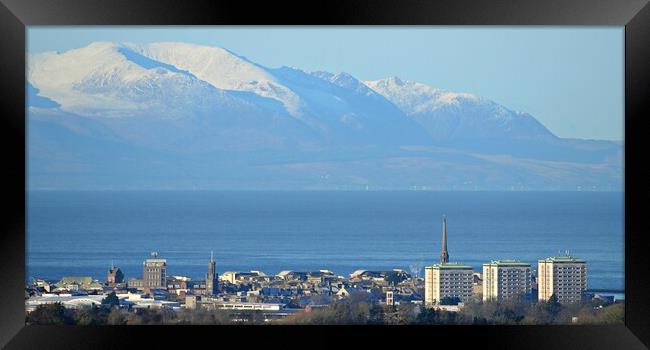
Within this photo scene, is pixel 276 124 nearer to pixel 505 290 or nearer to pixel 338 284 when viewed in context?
pixel 338 284

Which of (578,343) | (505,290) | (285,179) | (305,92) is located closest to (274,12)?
(578,343)

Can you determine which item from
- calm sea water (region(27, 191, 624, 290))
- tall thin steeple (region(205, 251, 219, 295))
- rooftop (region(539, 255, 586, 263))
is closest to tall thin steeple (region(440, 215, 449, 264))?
calm sea water (region(27, 191, 624, 290))

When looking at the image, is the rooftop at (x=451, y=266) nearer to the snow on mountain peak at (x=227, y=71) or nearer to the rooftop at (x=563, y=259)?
the rooftop at (x=563, y=259)

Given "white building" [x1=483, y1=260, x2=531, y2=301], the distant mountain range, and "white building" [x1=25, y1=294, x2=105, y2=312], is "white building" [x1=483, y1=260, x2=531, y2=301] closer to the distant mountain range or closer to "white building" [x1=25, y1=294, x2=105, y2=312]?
the distant mountain range

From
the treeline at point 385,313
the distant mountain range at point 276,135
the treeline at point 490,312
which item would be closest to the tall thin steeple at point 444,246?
the distant mountain range at point 276,135

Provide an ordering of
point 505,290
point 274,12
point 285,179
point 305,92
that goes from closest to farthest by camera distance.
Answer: point 274,12 → point 505,290 → point 305,92 → point 285,179

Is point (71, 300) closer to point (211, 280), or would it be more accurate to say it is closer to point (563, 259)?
point (211, 280)

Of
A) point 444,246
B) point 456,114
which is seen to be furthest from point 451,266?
point 456,114
